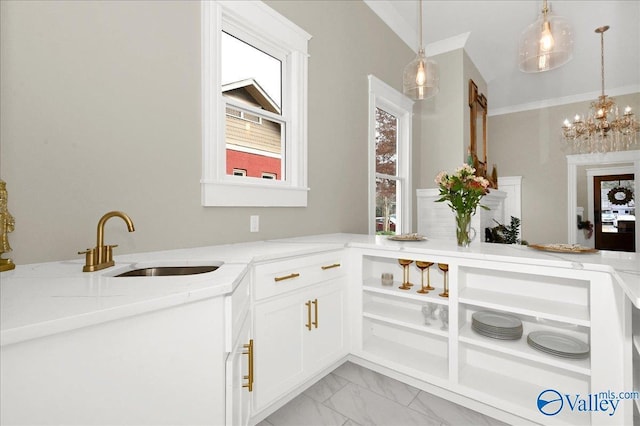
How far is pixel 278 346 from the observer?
1.71 meters

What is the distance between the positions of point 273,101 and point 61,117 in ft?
4.63

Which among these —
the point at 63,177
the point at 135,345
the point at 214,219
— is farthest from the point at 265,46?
the point at 135,345

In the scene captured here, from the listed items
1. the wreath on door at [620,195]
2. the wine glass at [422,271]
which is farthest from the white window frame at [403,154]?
the wreath on door at [620,195]

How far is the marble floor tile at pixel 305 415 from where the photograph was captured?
1.68 m

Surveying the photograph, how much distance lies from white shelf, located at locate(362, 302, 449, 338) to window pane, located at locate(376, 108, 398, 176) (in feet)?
5.88

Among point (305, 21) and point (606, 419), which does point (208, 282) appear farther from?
point (305, 21)

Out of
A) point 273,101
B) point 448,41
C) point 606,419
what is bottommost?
point 606,419

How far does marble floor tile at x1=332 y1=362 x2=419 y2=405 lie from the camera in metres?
1.93

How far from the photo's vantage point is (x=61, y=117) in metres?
1.33

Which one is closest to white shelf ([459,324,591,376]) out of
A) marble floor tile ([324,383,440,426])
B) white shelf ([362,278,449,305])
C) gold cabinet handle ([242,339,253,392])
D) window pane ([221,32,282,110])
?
white shelf ([362,278,449,305])

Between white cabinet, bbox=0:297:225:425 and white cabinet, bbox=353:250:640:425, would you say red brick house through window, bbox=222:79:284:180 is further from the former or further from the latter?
white cabinet, bbox=0:297:225:425

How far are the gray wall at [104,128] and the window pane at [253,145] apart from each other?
0.97 ft

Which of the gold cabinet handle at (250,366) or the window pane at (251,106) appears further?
the window pane at (251,106)

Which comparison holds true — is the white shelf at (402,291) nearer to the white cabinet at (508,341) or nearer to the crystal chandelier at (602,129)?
the white cabinet at (508,341)
